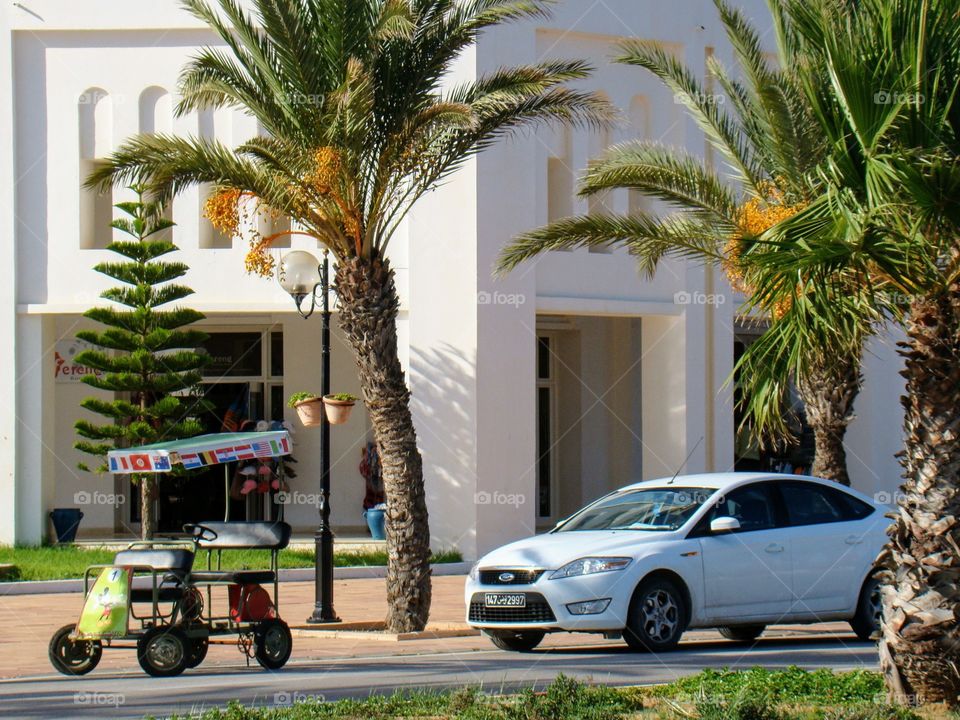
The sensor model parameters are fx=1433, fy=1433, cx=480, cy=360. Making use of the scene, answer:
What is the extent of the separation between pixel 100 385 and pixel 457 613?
26.7 feet

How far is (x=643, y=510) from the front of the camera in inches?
527

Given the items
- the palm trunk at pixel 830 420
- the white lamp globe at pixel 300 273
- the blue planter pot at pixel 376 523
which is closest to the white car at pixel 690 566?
the white lamp globe at pixel 300 273

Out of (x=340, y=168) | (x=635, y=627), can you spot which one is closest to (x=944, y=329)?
(x=635, y=627)

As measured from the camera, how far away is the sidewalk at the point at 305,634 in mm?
13129

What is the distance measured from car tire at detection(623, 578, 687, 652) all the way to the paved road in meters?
0.16

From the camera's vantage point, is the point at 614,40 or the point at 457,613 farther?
the point at 614,40

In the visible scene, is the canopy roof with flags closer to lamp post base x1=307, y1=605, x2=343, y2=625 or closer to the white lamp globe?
lamp post base x1=307, y1=605, x2=343, y2=625

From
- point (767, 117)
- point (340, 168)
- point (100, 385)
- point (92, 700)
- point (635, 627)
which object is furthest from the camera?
point (100, 385)

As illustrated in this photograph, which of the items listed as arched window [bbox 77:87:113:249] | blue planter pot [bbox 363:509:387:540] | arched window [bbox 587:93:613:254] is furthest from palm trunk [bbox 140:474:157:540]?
arched window [bbox 587:93:613:254]

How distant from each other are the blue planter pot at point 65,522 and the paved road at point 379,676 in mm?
11393

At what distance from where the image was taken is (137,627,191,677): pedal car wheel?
11.3 metres

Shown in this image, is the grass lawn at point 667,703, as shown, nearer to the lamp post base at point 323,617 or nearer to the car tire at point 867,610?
the car tire at point 867,610

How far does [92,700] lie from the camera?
1005cm

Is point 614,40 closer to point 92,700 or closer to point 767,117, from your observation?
point 767,117
